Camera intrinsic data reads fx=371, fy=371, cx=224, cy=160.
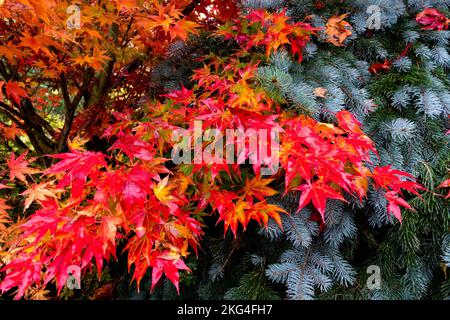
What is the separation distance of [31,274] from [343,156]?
911mm

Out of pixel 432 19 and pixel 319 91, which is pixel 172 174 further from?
pixel 432 19

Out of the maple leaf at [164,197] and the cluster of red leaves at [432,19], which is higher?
the cluster of red leaves at [432,19]

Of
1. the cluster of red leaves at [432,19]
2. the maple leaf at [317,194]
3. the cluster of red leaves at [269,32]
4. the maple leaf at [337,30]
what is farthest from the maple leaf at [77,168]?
the cluster of red leaves at [432,19]

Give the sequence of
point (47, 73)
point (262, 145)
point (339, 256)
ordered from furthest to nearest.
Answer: point (47, 73), point (339, 256), point (262, 145)

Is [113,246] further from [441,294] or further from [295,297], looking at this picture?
[441,294]

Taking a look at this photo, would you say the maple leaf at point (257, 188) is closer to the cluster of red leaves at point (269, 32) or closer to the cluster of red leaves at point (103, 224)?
the cluster of red leaves at point (103, 224)

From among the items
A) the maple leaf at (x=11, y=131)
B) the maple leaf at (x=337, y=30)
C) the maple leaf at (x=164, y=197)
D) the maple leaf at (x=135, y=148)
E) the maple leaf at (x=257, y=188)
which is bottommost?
the maple leaf at (x=257, y=188)

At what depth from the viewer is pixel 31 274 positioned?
102cm

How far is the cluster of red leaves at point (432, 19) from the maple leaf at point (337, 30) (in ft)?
1.15

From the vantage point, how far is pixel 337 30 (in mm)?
1461

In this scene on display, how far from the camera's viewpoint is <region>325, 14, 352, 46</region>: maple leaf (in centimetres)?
143

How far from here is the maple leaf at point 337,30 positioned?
1430mm

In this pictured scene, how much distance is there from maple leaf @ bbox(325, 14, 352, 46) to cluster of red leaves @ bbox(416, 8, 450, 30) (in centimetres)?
35
